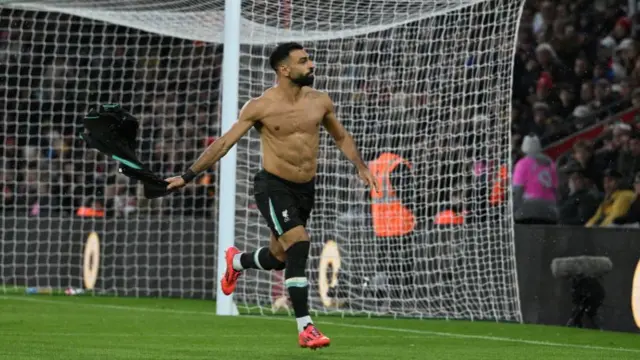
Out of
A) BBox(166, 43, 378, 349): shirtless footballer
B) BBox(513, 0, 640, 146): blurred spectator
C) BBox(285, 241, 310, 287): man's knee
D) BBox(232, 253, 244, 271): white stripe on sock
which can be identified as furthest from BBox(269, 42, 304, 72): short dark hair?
BBox(513, 0, 640, 146): blurred spectator

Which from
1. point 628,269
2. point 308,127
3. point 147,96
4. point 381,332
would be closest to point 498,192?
point 628,269

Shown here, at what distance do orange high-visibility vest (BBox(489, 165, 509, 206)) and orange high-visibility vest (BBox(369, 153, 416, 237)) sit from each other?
874mm

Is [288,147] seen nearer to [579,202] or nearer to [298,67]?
[298,67]

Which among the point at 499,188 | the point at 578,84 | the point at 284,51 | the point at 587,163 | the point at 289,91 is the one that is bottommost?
the point at 499,188

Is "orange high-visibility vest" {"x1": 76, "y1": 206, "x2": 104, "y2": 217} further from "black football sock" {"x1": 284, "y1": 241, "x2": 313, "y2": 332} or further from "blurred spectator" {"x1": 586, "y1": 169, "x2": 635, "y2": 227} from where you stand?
"black football sock" {"x1": 284, "y1": 241, "x2": 313, "y2": 332}

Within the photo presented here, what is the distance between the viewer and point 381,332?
1183 cm

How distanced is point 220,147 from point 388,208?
228 inches

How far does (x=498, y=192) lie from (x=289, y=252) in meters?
5.54

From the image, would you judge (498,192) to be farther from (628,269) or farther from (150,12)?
(150,12)

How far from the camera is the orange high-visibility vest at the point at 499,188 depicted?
1442cm

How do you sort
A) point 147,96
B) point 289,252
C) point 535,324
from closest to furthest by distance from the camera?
point 289,252
point 535,324
point 147,96

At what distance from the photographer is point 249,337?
1076 centimetres

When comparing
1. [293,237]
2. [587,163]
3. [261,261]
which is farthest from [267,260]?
[587,163]

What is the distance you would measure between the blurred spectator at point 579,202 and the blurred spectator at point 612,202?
96 mm
